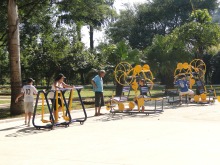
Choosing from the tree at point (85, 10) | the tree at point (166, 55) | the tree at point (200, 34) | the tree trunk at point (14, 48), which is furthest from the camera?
the tree at point (166, 55)

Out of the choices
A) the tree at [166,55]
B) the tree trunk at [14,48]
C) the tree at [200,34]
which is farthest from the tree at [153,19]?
the tree trunk at [14,48]

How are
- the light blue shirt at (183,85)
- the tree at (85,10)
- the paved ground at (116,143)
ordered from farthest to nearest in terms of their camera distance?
1. the tree at (85,10)
2. the light blue shirt at (183,85)
3. the paved ground at (116,143)

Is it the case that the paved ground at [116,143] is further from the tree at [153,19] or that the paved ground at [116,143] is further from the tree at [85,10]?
the tree at [153,19]

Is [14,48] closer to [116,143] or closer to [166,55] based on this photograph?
[116,143]

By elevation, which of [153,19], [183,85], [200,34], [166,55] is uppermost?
[153,19]

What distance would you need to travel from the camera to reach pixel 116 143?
817 centimetres

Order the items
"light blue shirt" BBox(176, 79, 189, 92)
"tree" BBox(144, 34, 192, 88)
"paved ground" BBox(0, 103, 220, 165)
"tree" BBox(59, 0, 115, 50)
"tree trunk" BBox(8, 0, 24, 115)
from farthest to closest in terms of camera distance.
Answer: "tree" BBox(144, 34, 192, 88)
"tree" BBox(59, 0, 115, 50)
"light blue shirt" BBox(176, 79, 189, 92)
"tree trunk" BBox(8, 0, 24, 115)
"paved ground" BBox(0, 103, 220, 165)

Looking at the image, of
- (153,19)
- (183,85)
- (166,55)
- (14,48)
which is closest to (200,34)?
(166,55)

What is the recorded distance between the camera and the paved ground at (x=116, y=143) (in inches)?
261

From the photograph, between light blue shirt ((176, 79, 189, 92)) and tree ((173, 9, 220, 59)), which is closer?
light blue shirt ((176, 79, 189, 92))

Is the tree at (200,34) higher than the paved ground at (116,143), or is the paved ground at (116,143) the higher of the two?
the tree at (200,34)

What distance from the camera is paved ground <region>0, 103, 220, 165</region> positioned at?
6.63m

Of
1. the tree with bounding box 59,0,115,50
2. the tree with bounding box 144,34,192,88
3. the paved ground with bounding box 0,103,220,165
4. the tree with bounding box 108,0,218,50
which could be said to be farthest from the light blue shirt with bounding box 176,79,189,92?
the tree with bounding box 108,0,218,50

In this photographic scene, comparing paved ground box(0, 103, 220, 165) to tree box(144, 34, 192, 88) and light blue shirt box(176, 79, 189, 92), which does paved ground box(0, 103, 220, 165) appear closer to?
light blue shirt box(176, 79, 189, 92)
